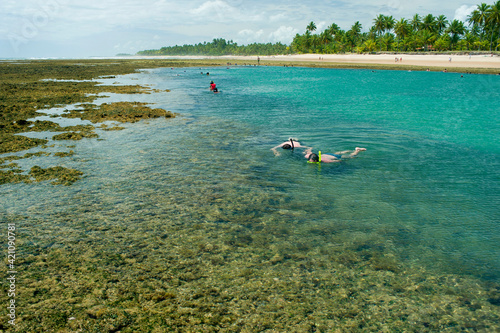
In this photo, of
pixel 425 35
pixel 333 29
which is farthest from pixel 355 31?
pixel 425 35

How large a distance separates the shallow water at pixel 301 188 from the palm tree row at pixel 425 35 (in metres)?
118

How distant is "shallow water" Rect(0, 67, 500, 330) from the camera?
8203 millimetres

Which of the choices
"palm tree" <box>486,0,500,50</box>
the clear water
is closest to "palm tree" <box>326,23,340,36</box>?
"palm tree" <box>486,0,500,50</box>

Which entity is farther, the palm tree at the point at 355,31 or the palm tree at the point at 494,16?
the palm tree at the point at 355,31

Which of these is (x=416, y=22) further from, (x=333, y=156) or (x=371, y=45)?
(x=333, y=156)

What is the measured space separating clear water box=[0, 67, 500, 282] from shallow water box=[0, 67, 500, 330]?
0.05 metres

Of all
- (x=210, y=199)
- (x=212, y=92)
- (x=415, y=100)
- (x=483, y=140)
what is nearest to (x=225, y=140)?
(x=210, y=199)

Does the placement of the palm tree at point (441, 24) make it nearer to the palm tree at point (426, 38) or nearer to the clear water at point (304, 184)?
the palm tree at point (426, 38)

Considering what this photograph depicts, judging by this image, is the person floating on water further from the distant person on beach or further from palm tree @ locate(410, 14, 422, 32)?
palm tree @ locate(410, 14, 422, 32)

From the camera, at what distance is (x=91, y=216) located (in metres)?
9.02

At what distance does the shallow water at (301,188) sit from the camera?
8.20m

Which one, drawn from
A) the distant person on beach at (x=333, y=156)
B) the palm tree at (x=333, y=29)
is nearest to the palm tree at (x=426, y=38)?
the palm tree at (x=333, y=29)

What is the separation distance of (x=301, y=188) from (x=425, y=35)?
486 ft

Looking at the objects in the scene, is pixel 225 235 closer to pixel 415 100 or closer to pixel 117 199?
pixel 117 199
